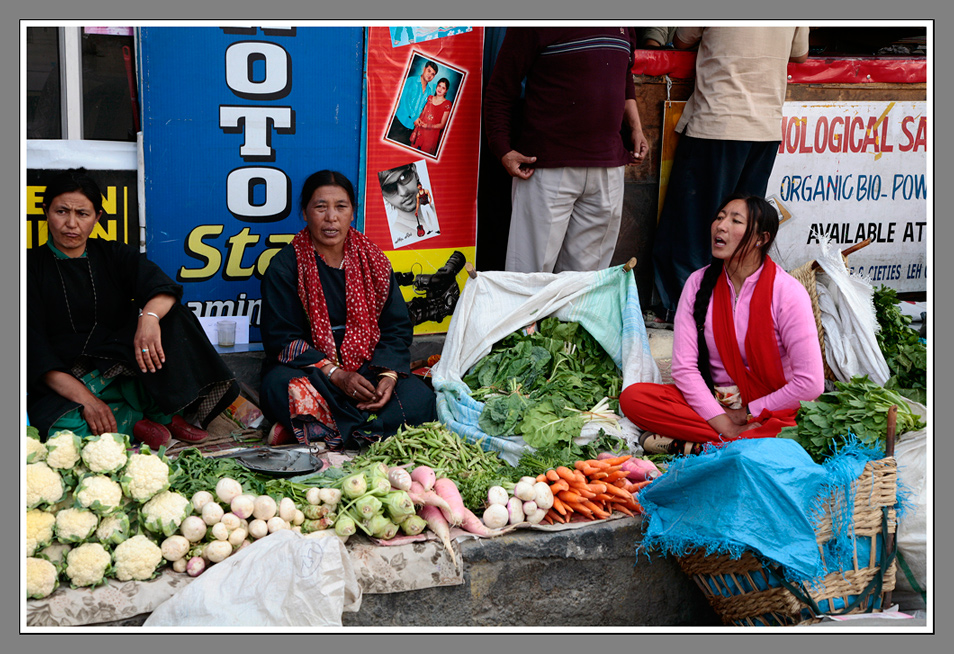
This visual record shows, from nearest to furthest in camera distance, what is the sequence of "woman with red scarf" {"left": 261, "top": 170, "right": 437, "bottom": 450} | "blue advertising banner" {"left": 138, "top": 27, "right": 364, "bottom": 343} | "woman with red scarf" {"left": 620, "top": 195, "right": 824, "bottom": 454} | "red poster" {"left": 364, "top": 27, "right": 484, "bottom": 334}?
"woman with red scarf" {"left": 620, "top": 195, "right": 824, "bottom": 454} < "woman with red scarf" {"left": 261, "top": 170, "right": 437, "bottom": 450} < "blue advertising banner" {"left": 138, "top": 27, "right": 364, "bottom": 343} < "red poster" {"left": 364, "top": 27, "right": 484, "bottom": 334}

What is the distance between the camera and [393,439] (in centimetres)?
400

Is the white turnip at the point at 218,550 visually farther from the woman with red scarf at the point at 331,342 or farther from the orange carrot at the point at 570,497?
the orange carrot at the point at 570,497

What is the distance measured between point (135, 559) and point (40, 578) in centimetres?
30

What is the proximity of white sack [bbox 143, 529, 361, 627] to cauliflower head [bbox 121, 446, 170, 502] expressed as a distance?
0.35 m

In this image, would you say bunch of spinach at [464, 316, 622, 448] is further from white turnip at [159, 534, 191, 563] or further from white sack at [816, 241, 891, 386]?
white turnip at [159, 534, 191, 563]

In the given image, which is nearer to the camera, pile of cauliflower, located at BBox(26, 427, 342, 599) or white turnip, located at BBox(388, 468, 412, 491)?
pile of cauliflower, located at BBox(26, 427, 342, 599)

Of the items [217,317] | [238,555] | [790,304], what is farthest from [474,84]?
[238,555]

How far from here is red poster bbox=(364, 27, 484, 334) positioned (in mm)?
5137

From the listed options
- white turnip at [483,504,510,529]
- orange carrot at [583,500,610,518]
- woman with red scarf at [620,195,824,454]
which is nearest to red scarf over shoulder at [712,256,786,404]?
woman with red scarf at [620,195,824,454]

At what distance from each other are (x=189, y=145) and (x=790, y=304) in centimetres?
327

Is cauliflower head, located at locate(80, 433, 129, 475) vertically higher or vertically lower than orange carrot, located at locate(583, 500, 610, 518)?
higher

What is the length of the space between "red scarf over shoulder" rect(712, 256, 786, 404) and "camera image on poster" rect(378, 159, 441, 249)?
202 cm

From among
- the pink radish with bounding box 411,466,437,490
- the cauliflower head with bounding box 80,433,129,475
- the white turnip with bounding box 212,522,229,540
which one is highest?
the cauliflower head with bounding box 80,433,129,475

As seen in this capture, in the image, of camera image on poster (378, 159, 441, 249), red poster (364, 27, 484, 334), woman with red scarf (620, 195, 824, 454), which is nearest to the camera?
woman with red scarf (620, 195, 824, 454)
